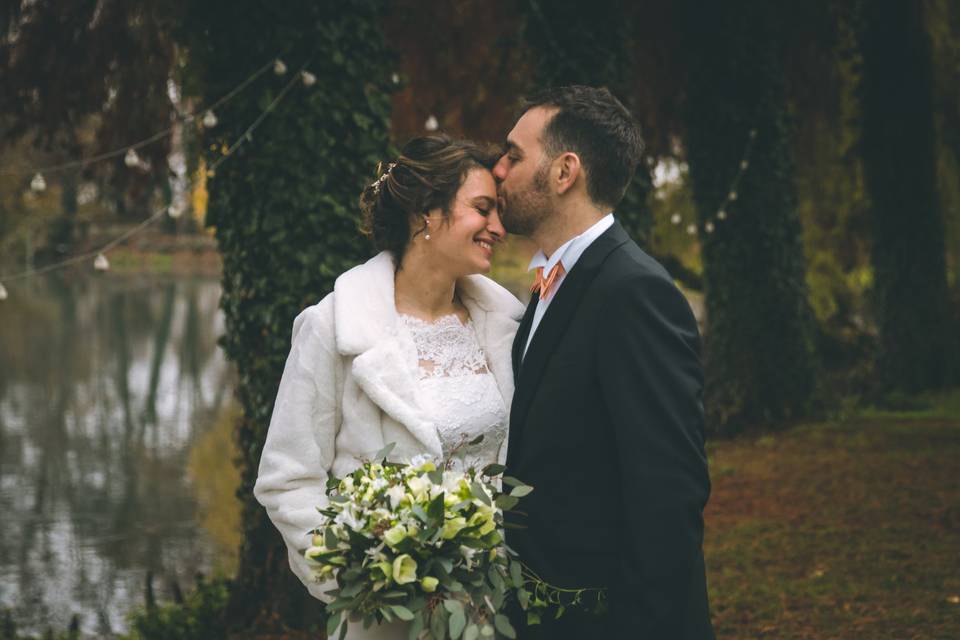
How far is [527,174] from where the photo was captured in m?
2.60

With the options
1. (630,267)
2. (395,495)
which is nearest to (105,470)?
(395,495)

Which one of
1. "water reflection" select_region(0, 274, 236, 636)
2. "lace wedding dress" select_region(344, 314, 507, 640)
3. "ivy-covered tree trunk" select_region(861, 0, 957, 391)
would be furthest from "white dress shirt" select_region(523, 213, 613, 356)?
"ivy-covered tree trunk" select_region(861, 0, 957, 391)

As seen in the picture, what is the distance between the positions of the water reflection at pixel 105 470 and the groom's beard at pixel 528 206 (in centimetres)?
507

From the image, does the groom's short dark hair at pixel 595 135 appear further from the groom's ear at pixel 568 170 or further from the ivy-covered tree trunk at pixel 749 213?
the ivy-covered tree trunk at pixel 749 213

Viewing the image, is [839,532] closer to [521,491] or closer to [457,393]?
[457,393]

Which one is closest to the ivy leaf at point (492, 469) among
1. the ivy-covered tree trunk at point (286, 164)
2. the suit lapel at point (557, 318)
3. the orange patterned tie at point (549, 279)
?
the suit lapel at point (557, 318)

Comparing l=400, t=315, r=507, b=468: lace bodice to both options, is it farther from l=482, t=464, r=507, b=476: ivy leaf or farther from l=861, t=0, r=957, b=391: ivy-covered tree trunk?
l=861, t=0, r=957, b=391: ivy-covered tree trunk

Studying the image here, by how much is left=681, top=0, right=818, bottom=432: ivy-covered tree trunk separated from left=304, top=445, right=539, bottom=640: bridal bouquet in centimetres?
796

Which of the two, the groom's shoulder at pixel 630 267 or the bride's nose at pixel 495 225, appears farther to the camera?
the bride's nose at pixel 495 225

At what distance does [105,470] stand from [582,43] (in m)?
7.41

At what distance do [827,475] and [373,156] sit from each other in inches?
198

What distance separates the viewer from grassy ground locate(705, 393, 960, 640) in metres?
5.02

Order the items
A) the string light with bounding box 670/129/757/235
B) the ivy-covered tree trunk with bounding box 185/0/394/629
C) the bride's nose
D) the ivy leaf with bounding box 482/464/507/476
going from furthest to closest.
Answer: the string light with bounding box 670/129/757/235 → the ivy-covered tree trunk with bounding box 185/0/394/629 → the bride's nose → the ivy leaf with bounding box 482/464/507/476

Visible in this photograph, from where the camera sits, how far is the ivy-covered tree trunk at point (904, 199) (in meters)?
10.6
